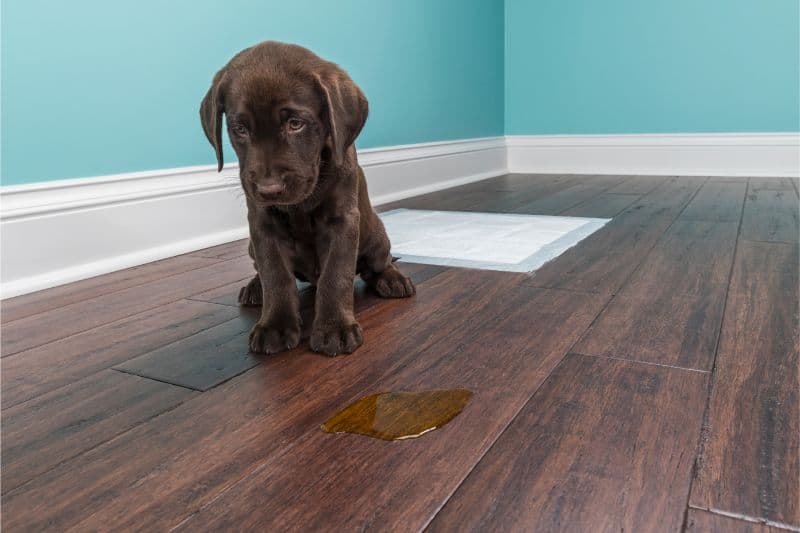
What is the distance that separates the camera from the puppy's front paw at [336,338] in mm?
1274

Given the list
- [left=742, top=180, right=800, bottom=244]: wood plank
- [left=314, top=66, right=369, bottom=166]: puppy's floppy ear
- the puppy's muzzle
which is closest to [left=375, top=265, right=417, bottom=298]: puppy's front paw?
[left=314, top=66, right=369, bottom=166]: puppy's floppy ear

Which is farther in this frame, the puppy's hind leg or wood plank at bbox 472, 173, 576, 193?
wood plank at bbox 472, 173, 576, 193

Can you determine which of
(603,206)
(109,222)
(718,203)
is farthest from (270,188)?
(718,203)

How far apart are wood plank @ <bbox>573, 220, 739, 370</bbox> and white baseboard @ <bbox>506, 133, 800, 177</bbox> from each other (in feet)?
8.54

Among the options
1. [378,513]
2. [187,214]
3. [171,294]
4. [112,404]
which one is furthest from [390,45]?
[378,513]

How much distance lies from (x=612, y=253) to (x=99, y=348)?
1.57 m

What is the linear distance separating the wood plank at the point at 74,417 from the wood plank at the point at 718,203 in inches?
93.8

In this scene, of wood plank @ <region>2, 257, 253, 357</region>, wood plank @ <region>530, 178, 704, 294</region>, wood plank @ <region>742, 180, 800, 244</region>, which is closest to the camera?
wood plank @ <region>2, 257, 253, 357</region>

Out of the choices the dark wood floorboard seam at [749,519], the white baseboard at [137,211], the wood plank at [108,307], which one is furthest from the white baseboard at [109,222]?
the dark wood floorboard seam at [749,519]

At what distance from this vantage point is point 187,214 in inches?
94.5

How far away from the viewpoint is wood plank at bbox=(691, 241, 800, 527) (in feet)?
2.45

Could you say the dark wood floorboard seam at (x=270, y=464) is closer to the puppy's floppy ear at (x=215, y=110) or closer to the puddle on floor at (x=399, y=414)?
the puddle on floor at (x=399, y=414)

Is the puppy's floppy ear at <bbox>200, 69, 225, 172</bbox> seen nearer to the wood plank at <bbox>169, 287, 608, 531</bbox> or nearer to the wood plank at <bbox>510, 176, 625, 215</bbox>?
the wood plank at <bbox>169, 287, 608, 531</bbox>

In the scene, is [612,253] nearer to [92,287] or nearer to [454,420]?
[454,420]
